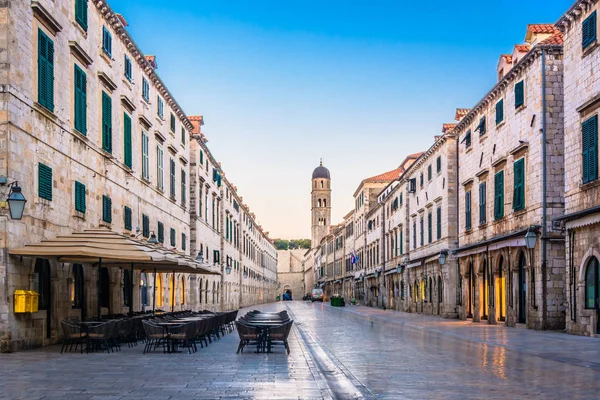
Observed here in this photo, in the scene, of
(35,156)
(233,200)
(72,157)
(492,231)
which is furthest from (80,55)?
(233,200)

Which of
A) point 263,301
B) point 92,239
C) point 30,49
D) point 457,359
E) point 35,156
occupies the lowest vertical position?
point 263,301

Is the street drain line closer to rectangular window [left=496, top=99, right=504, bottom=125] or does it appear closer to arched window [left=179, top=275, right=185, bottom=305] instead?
rectangular window [left=496, top=99, right=504, bottom=125]

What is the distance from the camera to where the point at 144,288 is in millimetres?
30938

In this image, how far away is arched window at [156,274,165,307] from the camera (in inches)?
1352

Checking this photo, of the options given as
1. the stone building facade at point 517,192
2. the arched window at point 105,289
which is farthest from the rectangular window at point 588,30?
the arched window at point 105,289

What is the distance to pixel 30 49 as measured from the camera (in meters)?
18.1

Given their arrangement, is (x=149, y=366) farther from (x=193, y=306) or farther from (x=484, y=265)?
(x=193, y=306)

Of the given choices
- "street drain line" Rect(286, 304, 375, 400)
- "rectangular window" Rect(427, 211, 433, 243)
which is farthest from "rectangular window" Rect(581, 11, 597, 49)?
"rectangular window" Rect(427, 211, 433, 243)

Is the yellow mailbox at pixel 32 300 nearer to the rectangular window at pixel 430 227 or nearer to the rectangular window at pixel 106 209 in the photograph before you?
the rectangular window at pixel 106 209

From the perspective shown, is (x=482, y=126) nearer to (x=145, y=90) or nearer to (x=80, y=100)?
(x=145, y=90)

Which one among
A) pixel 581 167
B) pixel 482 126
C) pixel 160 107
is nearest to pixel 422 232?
pixel 482 126

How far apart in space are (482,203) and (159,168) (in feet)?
51.4

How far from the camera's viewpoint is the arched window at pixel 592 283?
73.7 feet

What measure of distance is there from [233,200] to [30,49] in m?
53.2
